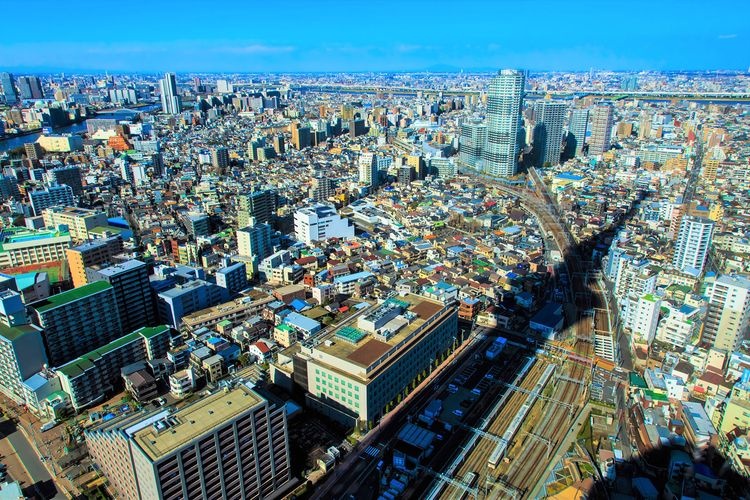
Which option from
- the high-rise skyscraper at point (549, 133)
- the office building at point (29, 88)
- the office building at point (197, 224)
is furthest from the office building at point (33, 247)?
the office building at point (29, 88)

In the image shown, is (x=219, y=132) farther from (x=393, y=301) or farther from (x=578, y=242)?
(x=393, y=301)

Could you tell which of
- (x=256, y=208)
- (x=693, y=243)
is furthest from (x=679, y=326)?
(x=256, y=208)

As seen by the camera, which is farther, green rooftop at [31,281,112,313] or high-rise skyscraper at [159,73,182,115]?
high-rise skyscraper at [159,73,182,115]

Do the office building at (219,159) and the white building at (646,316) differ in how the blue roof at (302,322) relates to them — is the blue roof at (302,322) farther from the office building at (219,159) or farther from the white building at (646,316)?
the office building at (219,159)

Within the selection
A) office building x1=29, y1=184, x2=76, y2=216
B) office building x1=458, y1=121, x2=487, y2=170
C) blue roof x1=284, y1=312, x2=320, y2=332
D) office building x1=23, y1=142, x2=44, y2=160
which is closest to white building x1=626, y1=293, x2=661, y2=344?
blue roof x1=284, y1=312, x2=320, y2=332

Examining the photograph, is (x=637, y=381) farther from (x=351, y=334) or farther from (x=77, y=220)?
(x=77, y=220)

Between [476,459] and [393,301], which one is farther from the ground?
[393,301]

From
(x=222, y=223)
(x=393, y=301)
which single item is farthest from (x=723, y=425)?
(x=222, y=223)

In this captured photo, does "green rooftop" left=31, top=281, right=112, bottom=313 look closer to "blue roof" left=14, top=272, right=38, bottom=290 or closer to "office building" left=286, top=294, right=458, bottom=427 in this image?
"blue roof" left=14, top=272, right=38, bottom=290
